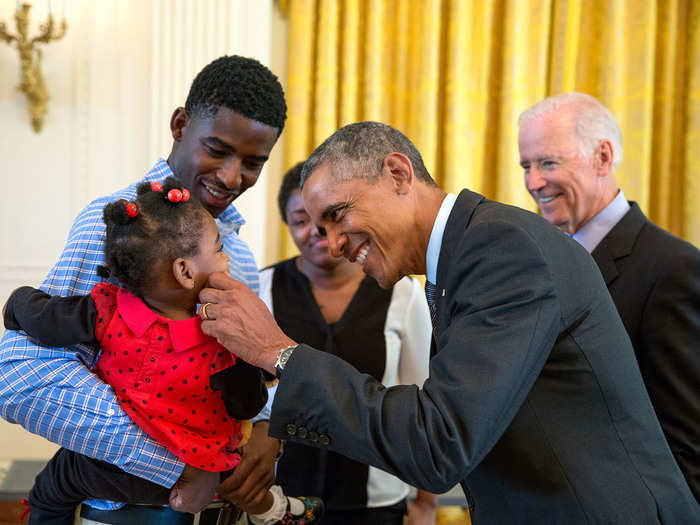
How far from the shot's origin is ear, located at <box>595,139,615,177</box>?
262cm

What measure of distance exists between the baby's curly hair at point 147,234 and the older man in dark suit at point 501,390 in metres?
0.13

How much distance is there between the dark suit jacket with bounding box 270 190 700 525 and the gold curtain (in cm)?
339

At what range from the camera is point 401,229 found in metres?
1.63

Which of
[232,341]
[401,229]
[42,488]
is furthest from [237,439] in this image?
[401,229]

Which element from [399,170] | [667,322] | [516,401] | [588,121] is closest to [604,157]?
[588,121]

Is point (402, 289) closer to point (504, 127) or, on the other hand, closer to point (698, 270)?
point (698, 270)

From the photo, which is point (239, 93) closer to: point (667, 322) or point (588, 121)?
point (667, 322)

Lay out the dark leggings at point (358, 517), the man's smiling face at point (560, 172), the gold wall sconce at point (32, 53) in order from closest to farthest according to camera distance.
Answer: the dark leggings at point (358, 517) < the man's smiling face at point (560, 172) < the gold wall sconce at point (32, 53)

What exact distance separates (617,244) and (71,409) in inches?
66.2

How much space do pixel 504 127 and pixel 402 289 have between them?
2551 mm

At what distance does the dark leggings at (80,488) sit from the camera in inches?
60.5

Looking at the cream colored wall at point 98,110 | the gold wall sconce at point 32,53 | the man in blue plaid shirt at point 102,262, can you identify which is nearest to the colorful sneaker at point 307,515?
the man in blue plaid shirt at point 102,262

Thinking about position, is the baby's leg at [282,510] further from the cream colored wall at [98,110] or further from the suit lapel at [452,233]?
the cream colored wall at [98,110]

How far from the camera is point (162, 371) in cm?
155
